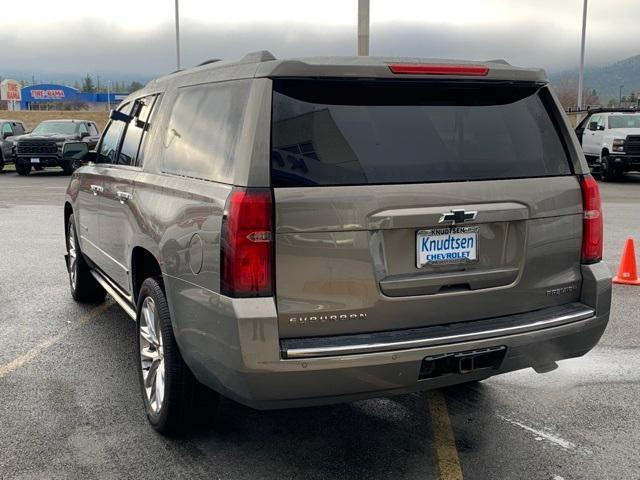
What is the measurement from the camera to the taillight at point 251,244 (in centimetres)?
284

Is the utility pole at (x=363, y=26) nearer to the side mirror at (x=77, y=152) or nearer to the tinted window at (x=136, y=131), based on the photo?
the side mirror at (x=77, y=152)

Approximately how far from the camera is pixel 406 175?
3.07 metres

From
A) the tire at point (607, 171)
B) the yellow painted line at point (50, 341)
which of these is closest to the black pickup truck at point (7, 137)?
the tire at point (607, 171)

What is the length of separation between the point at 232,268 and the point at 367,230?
62 centimetres

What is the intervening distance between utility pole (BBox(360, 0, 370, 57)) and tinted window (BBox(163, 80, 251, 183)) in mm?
11716

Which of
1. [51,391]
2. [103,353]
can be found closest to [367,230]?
[51,391]

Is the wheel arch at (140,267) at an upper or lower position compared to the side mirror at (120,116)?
lower

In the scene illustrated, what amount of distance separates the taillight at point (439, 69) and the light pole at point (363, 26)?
1205 centimetres

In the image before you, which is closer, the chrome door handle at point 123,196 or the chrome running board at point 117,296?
the chrome door handle at point 123,196

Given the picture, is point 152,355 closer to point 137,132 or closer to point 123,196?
point 123,196

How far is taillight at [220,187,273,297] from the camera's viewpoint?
2840 mm

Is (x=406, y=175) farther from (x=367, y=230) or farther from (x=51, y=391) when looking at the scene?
(x=51, y=391)

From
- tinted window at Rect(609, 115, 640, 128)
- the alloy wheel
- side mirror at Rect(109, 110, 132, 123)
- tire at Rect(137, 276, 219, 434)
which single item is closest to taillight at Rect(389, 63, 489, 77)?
tire at Rect(137, 276, 219, 434)

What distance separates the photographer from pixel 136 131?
4.65m
